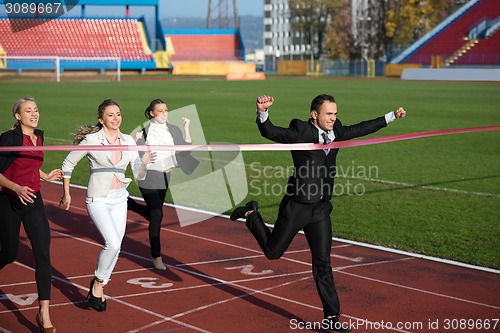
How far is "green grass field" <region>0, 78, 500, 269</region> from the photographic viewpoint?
36.3ft

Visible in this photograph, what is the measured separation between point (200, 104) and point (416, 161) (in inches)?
749

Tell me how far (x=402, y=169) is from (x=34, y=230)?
11667mm

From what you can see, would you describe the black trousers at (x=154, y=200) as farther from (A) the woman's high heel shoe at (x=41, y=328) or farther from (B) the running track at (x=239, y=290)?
(A) the woman's high heel shoe at (x=41, y=328)

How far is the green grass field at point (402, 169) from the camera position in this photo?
36.3 feet

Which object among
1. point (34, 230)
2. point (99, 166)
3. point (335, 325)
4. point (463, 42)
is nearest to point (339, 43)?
point (463, 42)

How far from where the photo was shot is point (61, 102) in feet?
124

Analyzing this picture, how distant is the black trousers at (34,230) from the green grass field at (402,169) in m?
5.12

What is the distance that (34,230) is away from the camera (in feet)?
22.7

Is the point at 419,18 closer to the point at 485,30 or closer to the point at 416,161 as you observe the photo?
the point at 485,30

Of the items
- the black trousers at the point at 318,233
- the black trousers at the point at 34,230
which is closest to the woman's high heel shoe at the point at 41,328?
the black trousers at the point at 34,230

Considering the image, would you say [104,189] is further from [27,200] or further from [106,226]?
[27,200]

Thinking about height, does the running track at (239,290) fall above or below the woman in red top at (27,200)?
below

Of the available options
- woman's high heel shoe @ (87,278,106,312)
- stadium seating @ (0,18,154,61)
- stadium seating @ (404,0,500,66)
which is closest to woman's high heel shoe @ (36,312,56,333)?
woman's high heel shoe @ (87,278,106,312)

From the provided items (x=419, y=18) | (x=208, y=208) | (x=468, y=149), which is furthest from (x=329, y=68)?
(x=208, y=208)
